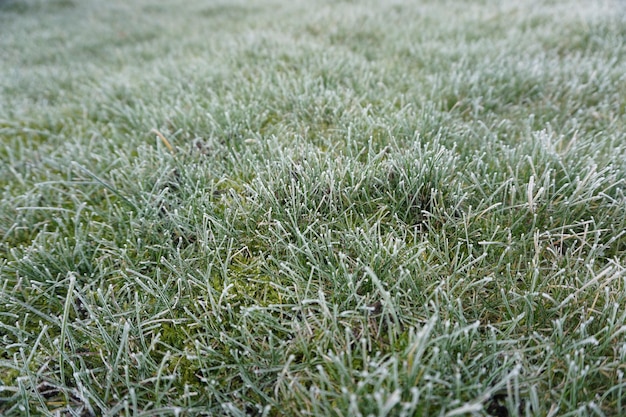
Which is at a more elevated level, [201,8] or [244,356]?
[201,8]

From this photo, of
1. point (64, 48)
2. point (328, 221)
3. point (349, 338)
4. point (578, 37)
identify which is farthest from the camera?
point (64, 48)

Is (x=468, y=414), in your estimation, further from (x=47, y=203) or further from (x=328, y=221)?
(x=47, y=203)

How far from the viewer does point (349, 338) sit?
140 centimetres

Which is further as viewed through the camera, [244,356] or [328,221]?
[328,221]

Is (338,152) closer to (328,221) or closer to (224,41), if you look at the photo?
(328,221)

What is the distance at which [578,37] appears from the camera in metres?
4.02

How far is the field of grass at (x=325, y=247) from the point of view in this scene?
133 cm

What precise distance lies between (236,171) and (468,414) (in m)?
1.67

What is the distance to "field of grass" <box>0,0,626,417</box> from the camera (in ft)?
4.38

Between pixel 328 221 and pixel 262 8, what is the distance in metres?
6.82

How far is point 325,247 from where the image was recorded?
1.72 metres

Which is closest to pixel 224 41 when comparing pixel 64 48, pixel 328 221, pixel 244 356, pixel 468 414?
pixel 64 48

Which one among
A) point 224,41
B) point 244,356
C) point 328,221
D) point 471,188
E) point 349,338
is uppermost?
point 224,41

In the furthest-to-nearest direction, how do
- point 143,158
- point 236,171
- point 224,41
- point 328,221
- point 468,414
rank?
point 224,41 < point 143,158 < point 236,171 < point 328,221 < point 468,414
